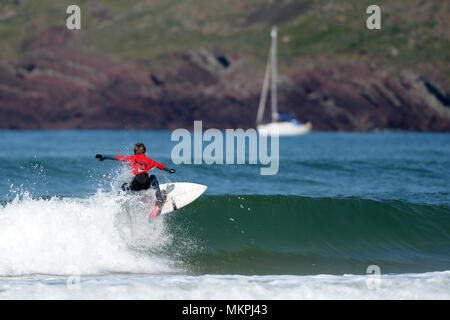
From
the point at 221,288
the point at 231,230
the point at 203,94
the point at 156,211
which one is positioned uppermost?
the point at 203,94

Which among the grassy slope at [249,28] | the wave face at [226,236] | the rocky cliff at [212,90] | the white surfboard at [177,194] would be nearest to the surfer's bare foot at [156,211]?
the wave face at [226,236]

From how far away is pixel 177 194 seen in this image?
1434 cm

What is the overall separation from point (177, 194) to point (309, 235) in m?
3.19

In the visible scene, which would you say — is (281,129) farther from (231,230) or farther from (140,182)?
(140,182)

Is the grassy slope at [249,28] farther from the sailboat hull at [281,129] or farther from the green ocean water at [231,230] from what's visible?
the green ocean water at [231,230]

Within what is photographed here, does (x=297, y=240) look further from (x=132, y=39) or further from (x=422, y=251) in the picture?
(x=132, y=39)

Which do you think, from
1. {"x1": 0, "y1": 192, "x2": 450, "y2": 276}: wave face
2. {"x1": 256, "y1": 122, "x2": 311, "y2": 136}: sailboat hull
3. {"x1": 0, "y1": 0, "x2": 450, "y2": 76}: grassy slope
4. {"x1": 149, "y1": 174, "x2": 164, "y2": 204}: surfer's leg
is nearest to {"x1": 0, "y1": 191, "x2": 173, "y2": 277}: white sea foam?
{"x1": 0, "y1": 192, "x2": 450, "y2": 276}: wave face

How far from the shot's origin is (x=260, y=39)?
102 meters

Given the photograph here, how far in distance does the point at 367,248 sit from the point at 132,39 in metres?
94.7

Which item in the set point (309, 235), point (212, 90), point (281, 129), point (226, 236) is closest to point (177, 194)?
point (226, 236)

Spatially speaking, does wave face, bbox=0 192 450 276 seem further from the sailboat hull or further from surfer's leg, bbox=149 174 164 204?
the sailboat hull

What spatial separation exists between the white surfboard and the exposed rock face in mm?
69665

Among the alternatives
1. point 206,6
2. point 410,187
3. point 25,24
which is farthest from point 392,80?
point 410,187

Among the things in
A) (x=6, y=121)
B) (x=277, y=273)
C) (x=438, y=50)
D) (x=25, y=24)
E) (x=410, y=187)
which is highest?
(x=25, y=24)
